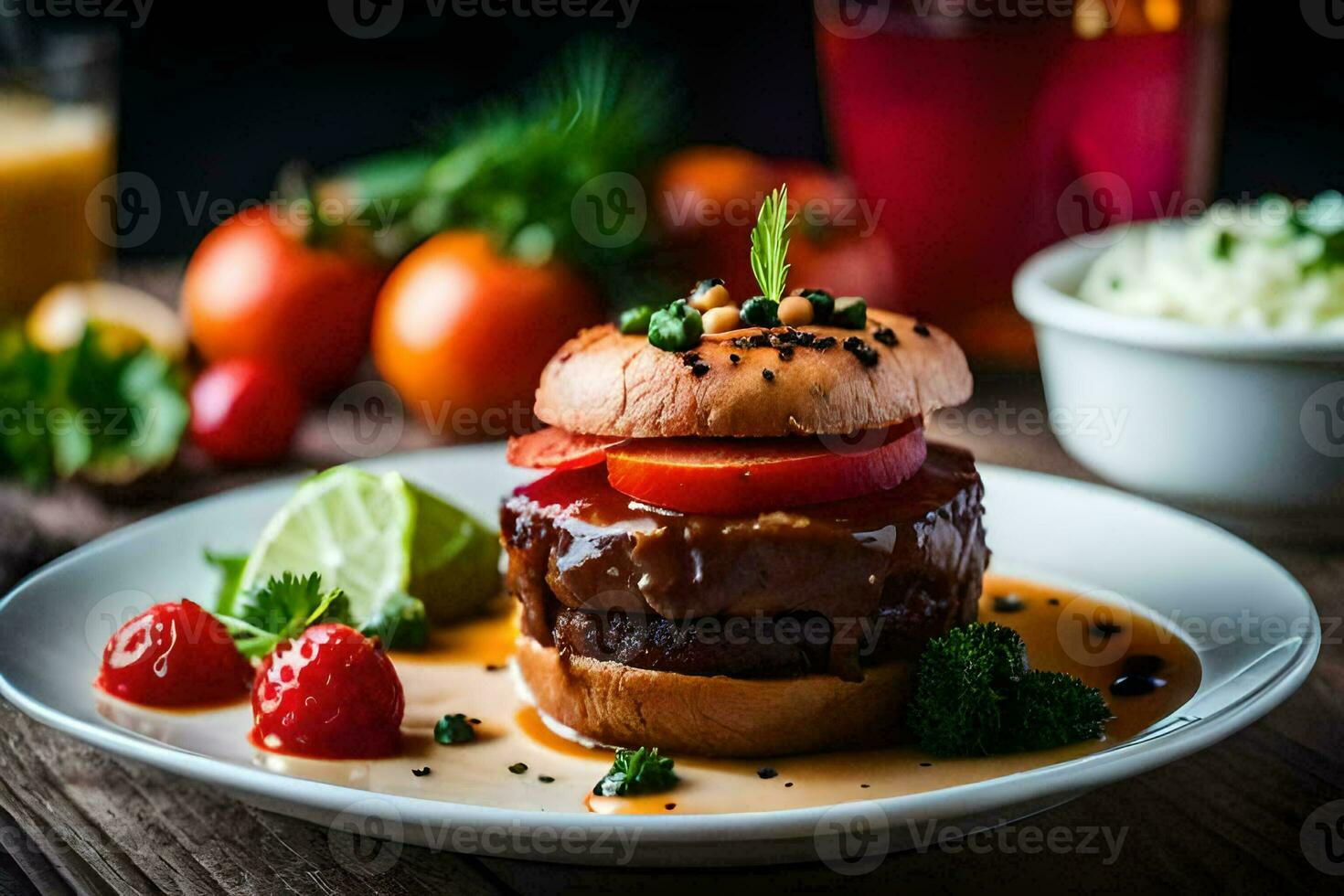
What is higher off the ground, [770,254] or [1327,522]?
[770,254]

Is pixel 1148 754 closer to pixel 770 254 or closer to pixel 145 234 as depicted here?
pixel 770 254

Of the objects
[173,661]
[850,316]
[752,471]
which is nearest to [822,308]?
[850,316]

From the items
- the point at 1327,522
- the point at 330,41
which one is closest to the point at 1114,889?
the point at 1327,522

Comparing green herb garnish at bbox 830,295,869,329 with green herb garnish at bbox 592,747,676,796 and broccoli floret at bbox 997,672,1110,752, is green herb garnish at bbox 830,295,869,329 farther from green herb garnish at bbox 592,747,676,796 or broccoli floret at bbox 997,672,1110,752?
green herb garnish at bbox 592,747,676,796

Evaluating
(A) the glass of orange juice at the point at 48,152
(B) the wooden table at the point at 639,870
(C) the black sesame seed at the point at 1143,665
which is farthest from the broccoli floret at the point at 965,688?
(A) the glass of orange juice at the point at 48,152

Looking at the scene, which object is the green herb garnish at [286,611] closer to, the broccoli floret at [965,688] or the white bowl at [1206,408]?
the broccoli floret at [965,688]

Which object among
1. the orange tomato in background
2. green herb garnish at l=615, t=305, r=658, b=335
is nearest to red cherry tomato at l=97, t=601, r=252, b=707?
green herb garnish at l=615, t=305, r=658, b=335
